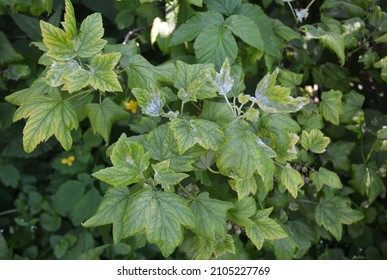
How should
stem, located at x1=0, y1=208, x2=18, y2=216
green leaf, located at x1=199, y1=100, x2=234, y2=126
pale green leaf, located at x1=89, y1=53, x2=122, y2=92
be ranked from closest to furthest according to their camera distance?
pale green leaf, located at x1=89, y1=53, x2=122, y2=92 < green leaf, located at x1=199, y1=100, x2=234, y2=126 < stem, located at x1=0, y1=208, x2=18, y2=216

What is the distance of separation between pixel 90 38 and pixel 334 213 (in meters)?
1.00

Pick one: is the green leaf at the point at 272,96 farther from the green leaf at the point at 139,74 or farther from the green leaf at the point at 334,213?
the green leaf at the point at 334,213

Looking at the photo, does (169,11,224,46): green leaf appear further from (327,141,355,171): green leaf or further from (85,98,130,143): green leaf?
(327,141,355,171): green leaf

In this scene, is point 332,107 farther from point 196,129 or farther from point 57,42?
point 57,42

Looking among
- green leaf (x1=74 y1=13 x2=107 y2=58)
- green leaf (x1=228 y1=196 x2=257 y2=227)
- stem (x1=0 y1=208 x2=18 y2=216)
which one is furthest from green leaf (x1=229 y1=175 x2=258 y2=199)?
stem (x1=0 y1=208 x2=18 y2=216)

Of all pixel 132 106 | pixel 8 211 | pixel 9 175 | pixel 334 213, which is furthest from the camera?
pixel 8 211

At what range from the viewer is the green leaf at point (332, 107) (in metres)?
1.69

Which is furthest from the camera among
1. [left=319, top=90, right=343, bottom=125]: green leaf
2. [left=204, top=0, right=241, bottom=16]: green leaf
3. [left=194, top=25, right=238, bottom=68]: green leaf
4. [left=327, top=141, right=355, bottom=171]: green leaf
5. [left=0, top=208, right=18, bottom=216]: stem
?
[left=0, top=208, right=18, bottom=216]: stem

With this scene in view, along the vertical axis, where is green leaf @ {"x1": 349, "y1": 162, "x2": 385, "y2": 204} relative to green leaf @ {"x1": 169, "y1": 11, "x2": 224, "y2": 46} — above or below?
below

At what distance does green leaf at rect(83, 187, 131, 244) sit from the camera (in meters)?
1.25

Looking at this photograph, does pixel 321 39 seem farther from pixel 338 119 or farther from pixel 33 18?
pixel 33 18

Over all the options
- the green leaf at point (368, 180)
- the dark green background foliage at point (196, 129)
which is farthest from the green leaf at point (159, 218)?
the green leaf at point (368, 180)

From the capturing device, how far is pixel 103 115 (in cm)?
148

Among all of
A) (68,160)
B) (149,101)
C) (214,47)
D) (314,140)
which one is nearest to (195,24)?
(214,47)
